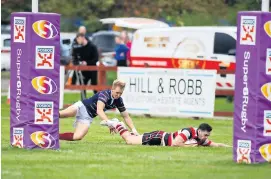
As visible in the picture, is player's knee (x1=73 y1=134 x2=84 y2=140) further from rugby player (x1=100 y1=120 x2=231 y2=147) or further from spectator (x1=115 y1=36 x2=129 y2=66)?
spectator (x1=115 y1=36 x2=129 y2=66)

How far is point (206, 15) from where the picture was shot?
4422 centimetres

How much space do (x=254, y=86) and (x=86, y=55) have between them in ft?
51.0

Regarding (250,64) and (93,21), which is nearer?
(250,64)

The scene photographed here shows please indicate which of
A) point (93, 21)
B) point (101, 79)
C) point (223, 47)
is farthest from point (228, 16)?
point (101, 79)

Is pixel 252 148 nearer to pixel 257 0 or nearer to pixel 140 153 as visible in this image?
pixel 140 153

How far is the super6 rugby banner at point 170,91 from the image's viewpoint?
2480cm

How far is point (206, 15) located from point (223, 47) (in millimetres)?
14374

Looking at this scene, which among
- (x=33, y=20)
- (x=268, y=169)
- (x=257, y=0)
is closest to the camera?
(x=268, y=169)

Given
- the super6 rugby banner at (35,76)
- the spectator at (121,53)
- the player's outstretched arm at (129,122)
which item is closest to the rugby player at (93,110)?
the player's outstretched arm at (129,122)

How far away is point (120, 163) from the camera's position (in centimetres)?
1399

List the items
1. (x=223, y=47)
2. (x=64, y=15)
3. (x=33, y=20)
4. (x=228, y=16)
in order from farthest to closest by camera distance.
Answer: (x=64, y=15) → (x=228, y=16) → (x=223, y=47) → (x=33, y=20)

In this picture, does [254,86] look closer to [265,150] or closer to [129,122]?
[265,150]

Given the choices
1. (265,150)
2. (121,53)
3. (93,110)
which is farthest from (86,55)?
(265,150)

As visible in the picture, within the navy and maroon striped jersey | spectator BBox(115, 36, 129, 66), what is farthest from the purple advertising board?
spectator BBox(115, 36, 129, 66)
